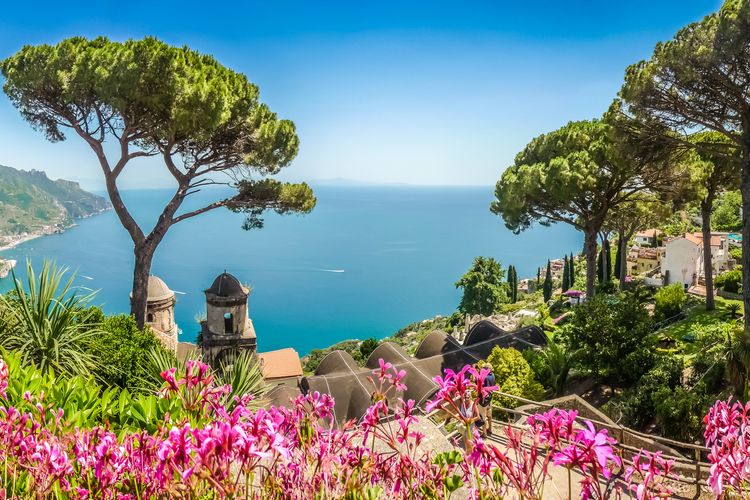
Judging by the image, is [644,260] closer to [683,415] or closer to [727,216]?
[727,216]

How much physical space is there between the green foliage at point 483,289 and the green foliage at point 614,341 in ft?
79.3

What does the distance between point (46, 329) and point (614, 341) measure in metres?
10.9

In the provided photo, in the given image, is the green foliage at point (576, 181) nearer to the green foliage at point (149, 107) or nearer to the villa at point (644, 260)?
the green foliage at point (149, 107)

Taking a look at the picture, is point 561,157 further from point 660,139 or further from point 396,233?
point 396,233

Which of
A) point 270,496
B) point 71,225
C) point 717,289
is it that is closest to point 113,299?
point 717,289

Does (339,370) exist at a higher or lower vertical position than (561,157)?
lower

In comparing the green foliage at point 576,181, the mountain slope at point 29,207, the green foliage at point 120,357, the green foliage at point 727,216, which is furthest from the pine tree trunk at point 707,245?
the mountain slope at point 29,207

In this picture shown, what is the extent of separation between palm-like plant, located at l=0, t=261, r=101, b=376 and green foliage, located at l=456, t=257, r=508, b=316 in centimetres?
3080

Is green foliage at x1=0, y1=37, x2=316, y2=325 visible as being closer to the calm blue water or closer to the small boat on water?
the small boat on water

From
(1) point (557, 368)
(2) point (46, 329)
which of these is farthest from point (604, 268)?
(2) point (46, 329)

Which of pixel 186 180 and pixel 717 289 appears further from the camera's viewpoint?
pixel 717 289

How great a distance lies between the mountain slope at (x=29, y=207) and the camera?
5719 inches

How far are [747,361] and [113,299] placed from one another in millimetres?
85517

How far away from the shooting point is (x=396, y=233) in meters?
174
